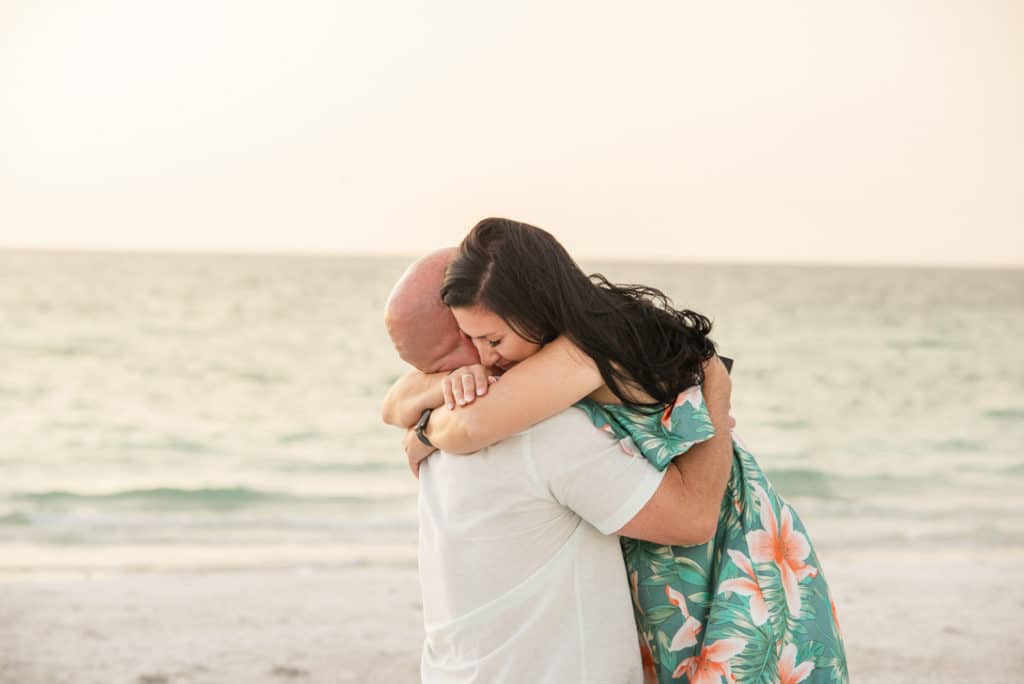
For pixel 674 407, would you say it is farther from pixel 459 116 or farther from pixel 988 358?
pixel 459 116

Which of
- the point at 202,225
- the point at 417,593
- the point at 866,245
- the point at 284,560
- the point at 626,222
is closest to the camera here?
the point at 417,593

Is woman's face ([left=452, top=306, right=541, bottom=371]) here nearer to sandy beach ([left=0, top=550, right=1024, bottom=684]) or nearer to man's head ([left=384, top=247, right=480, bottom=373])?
man's head ([left=384, top=247, right=480, bottom=373])

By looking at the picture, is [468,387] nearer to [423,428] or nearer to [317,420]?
[423,428]

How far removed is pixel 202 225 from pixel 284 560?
109 ft

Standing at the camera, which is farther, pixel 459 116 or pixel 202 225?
pixel 202 225

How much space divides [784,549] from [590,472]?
1.30 ft

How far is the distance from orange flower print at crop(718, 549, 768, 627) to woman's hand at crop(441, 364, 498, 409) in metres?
0.48

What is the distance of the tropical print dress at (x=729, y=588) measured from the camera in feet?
5.83

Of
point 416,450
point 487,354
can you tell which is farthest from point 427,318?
point 416,450

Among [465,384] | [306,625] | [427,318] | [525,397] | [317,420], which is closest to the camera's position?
[525,397]

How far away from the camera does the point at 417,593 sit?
6.05 metres

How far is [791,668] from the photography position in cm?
183

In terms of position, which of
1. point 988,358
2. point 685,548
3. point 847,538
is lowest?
point 988,358

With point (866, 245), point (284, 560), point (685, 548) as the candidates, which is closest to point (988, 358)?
point (866, 245)
